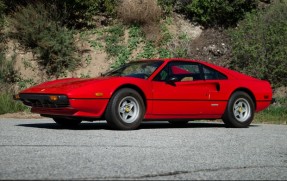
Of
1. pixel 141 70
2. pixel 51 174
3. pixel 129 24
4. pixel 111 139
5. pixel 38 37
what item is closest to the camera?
pixel 51 174

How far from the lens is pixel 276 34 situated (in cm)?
1766

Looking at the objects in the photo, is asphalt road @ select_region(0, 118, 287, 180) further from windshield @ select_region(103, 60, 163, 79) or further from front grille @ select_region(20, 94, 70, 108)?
windshield @ select_region(103, 60, 163, 79)

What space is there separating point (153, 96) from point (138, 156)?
138 inches

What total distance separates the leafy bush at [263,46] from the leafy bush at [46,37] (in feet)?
18.8

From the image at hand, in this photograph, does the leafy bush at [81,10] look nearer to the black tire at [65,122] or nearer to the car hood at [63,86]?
the black tire at [65,122]

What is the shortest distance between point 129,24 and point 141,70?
1199 cm

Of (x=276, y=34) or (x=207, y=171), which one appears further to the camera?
(x=276, y=34)

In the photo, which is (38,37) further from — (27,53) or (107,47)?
(107,47)

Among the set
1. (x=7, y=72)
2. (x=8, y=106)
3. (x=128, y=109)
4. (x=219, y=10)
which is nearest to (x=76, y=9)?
(x=7, y=72)

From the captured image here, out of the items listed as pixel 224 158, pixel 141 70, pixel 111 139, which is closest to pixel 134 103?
pixel 141 70

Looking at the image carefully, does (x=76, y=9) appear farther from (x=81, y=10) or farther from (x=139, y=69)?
(x=139, y=69)

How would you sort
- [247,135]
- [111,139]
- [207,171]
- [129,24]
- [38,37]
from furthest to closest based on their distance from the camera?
[129,24], [38,37], [247,135], [111,139], [207,171]

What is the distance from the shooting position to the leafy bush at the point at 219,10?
20312mm

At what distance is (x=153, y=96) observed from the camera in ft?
28.8
